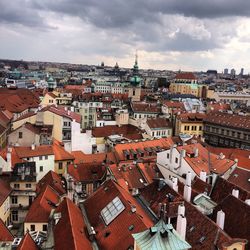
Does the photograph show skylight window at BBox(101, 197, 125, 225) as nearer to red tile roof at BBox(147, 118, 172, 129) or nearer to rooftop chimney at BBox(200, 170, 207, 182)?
rooftop chimney at BBox(200, 170, 207, 182)

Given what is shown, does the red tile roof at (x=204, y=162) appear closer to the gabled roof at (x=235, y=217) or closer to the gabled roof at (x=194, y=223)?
the gabled roof at (x=194, y=223)

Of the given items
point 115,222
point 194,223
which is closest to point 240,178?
point 194,223

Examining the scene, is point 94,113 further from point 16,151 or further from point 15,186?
point 15,186

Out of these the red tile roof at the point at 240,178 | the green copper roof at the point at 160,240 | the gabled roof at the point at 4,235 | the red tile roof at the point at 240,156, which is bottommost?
the gabled roof at the point at 4,235

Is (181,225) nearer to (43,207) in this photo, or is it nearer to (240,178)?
(43,207)

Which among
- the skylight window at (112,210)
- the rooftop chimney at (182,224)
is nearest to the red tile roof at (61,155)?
the skylight window at (112,210)
